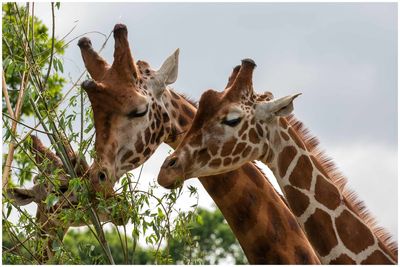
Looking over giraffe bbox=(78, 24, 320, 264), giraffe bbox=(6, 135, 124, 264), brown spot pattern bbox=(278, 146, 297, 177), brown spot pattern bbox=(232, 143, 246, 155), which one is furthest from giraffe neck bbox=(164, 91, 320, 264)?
giraffe bbox=(6, 135, 124, 264)

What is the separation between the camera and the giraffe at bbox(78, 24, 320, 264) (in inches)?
368

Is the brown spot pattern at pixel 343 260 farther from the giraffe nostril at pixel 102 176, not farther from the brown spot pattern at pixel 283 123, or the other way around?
the giraffe nostril at pixel 102 176

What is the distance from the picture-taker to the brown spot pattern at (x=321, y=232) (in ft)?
28.9

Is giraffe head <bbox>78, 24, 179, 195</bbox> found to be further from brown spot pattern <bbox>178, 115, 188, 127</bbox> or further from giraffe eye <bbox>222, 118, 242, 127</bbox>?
giraffe eye <bbox>222, 118, 242, 127</bbox>

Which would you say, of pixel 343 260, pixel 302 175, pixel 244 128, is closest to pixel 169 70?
pixel 244 128

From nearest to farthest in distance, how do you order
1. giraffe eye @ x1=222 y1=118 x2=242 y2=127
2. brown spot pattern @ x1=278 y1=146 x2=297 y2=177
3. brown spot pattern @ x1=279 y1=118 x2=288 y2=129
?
giraffe eye @ x1=222 y1=118 x2=242 y2=127 → brown spot pattern @ x1=278 y1=146 x2=297 y2=177 → brown spot pattern @ x1=279 y1=118 x2=288 y2=129

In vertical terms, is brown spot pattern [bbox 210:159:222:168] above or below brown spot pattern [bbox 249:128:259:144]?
below

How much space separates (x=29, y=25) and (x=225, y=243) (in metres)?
30.2

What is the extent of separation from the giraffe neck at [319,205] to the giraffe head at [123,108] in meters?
1.09

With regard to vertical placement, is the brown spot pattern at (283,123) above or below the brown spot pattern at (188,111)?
below

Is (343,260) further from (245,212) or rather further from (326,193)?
(245,212)

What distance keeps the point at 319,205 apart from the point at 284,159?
1.56 ft

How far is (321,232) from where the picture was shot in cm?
889

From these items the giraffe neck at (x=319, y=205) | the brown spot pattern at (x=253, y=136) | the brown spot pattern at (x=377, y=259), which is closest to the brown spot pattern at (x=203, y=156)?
the brown spot pattern at (x=253, y=136)
